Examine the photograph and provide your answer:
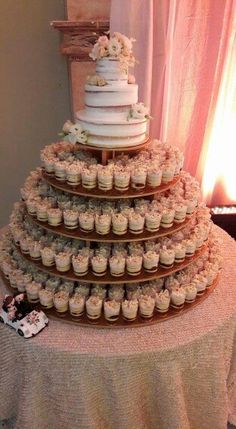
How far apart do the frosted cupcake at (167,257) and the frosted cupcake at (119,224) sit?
196 millimetres

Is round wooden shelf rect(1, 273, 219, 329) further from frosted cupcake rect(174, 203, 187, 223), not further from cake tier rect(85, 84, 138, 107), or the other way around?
cake tier rect(85, 84, 138, 107)

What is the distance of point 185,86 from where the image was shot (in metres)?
2.64

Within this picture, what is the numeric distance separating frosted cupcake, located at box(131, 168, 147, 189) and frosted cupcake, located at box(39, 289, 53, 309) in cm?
58

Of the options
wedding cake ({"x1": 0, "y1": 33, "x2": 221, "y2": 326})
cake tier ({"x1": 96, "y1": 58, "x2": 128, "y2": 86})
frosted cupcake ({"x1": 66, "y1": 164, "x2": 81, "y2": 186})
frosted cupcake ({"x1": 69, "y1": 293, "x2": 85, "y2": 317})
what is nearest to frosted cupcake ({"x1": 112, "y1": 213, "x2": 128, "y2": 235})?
wedding cake ({"x1": 0, "y1": 33, "x2": 221, "y2": 326})

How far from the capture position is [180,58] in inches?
101

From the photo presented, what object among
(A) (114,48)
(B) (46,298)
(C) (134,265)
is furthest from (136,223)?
(A) (114,48)

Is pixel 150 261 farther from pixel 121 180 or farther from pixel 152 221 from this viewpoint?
pixel 121 180

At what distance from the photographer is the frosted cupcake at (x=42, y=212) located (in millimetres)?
1733

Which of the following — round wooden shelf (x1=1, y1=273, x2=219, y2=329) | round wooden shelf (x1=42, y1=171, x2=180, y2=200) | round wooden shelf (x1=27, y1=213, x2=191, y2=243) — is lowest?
round wooden shelf (x1=1, y1=273, x2=219, y2=329)

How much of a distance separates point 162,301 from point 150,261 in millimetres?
184

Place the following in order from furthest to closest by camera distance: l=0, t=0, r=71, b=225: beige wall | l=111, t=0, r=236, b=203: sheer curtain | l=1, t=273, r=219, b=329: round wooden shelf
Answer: l=0, t=0, r=71, b=225: beige wall
l=111, t=0, r=236, b=203: sheer curtain
l=1, t=273, r=219, b=329: round wooden shelf

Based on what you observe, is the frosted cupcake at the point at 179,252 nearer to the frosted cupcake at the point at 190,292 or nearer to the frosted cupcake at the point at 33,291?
the frosted cupcake at the point at 190,292

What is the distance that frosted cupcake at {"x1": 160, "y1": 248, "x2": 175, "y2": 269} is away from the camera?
1702mm

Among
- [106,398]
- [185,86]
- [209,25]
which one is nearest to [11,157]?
[185,86]
